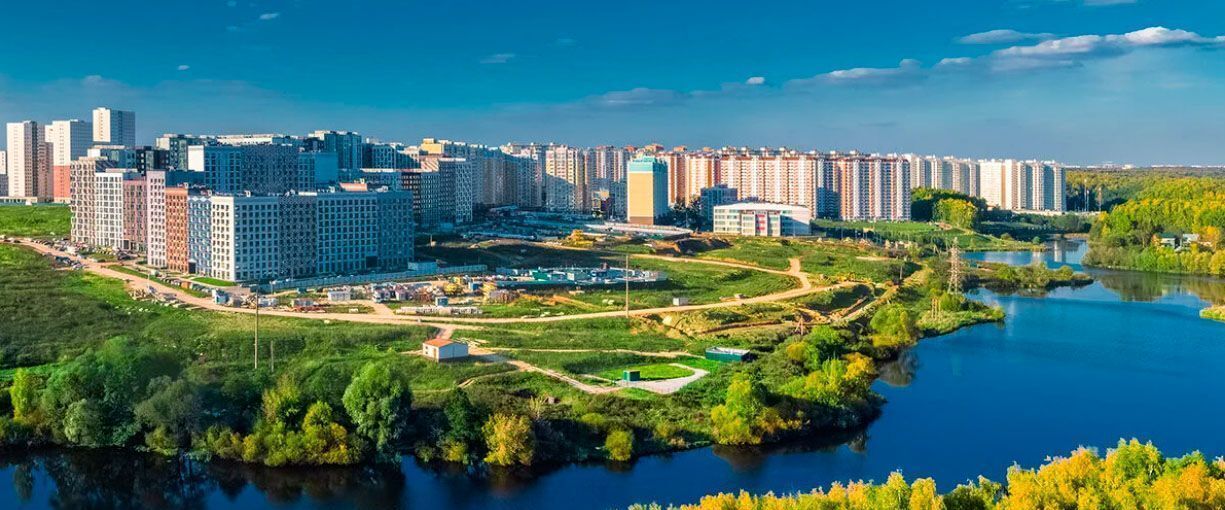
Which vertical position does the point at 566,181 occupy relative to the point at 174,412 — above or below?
above

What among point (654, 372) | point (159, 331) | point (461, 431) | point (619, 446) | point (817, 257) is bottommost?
point (619, 446)

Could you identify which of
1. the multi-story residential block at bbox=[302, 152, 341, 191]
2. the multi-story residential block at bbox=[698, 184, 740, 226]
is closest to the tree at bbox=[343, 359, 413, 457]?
the multi-story residential block at bbox=[302, 152, 341, 191]

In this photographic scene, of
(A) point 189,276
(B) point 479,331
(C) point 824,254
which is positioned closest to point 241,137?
(A) point 189,276

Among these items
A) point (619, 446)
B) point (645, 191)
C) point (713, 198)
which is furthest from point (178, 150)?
point (619, 446)

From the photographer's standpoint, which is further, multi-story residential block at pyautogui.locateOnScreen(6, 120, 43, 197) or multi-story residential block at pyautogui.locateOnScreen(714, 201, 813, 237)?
multi-story residential block at pyautogui.locateOnScreen(6, 120, 43, 197)

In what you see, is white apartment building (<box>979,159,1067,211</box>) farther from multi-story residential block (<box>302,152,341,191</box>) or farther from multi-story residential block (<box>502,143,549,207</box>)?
multi-story residential block (<box>302,152,341,191</box>)

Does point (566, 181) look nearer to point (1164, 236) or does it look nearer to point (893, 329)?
point (1164, 236)

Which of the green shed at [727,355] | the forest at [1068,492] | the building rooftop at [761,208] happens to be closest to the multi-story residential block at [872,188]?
the building rooftop at [761,208]
